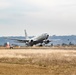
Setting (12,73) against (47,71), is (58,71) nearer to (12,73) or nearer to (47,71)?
(47,71)

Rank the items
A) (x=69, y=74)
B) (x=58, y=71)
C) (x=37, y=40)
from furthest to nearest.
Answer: (x=37, y=40) → (x=58, y=71) → (x=69, y=74)

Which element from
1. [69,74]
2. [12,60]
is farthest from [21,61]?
[69,74]

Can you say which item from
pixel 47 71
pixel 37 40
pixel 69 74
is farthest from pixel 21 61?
pixel 37 40

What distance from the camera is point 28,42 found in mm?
128375

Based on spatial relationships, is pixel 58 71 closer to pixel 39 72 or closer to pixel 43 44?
pixel 39 72

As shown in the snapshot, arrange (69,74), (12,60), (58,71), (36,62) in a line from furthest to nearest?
(12,60)
(36,62)
(58,71)
(69,74)

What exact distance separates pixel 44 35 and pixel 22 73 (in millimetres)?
97255

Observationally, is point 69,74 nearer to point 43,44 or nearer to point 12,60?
point 12,60

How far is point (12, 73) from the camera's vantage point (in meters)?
32.5

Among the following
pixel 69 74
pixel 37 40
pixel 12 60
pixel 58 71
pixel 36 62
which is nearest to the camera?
pixel 69 74

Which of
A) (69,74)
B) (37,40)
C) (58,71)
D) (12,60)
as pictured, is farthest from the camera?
(37,40)

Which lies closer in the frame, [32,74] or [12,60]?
[32,74]

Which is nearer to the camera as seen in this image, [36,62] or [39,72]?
[39,72]

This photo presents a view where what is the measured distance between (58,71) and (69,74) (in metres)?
2.48
